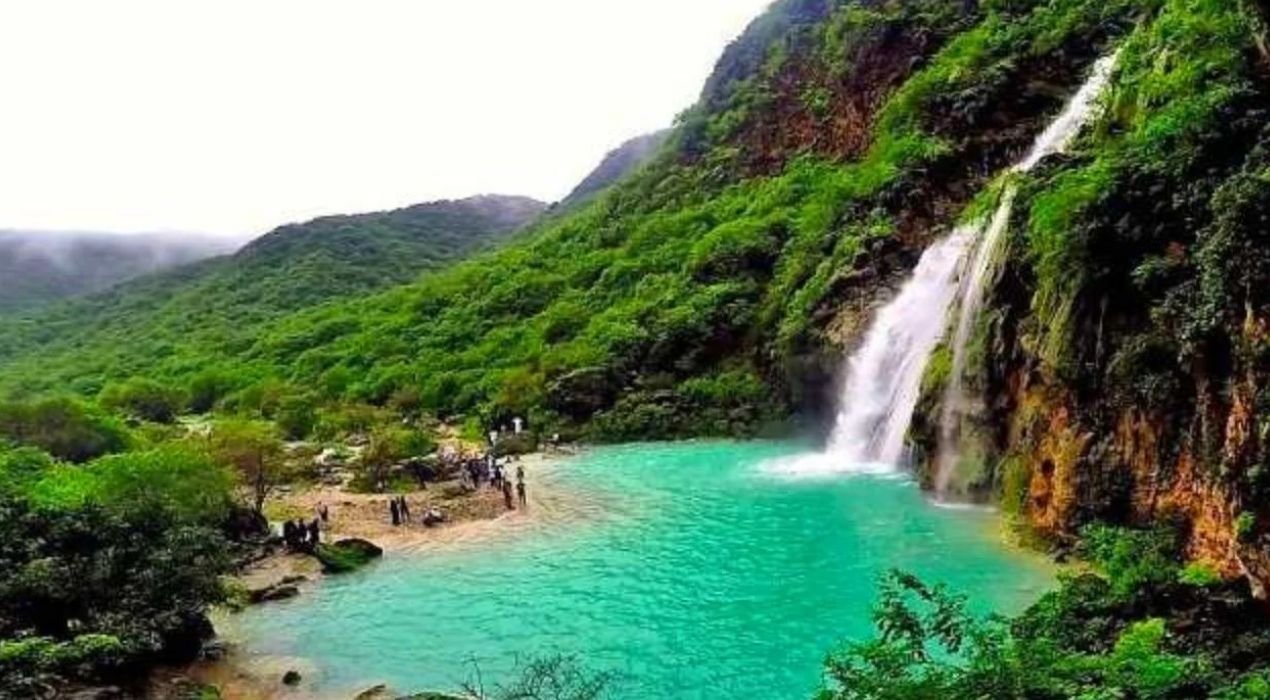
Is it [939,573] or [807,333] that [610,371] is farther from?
[939,573]

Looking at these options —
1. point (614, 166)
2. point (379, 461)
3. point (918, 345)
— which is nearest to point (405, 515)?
point (379, 461)

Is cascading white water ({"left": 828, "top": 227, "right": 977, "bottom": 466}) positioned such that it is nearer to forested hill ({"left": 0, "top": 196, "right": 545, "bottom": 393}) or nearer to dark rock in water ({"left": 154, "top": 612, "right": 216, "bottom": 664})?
dark rock in water ({"left": 154, "top": 612, "right": 216, "bottom": 664})

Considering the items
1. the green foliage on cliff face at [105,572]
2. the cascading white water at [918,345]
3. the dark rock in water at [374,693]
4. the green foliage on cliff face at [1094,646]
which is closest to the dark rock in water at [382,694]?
the dark rock in water at [374,693]

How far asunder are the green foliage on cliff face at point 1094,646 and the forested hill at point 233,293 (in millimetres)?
94746

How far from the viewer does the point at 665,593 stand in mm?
22516

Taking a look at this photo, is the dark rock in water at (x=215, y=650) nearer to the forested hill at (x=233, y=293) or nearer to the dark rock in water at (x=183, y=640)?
the dark rock in water at (x=183, y=640)

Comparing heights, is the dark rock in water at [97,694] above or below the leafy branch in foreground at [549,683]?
below

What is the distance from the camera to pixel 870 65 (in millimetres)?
68062

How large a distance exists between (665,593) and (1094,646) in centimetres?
1028

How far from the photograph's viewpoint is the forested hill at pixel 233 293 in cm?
11150

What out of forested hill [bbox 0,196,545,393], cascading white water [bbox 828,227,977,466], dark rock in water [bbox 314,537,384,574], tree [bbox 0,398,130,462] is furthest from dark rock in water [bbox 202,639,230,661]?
forested hill [bbox 0,196,545,393]

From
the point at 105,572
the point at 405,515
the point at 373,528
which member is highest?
the point at 105,572

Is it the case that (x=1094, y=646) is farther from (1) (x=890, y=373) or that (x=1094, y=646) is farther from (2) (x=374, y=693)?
(1) (x=890, y=373)

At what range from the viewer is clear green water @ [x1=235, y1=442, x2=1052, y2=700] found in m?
18.7
